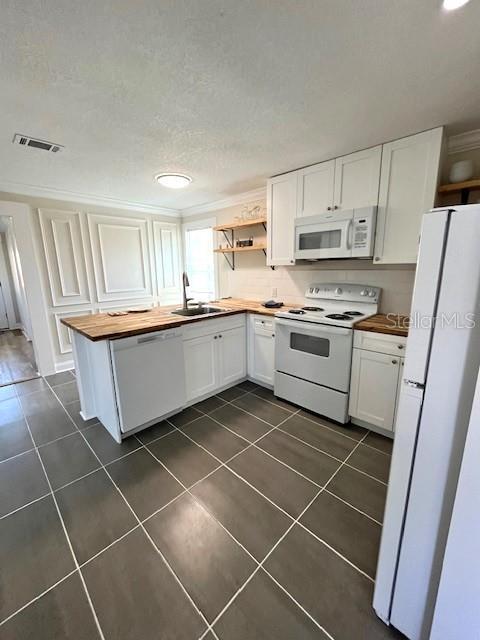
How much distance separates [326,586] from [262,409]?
145 centimetres

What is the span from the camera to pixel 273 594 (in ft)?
3.72

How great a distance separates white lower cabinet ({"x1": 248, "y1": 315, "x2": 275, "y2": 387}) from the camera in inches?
110

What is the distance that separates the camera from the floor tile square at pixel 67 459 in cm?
179

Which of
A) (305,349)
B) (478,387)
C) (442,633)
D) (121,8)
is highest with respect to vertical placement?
(121,8)

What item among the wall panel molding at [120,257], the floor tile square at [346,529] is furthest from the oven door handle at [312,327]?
the wall panel molding at [120,257]

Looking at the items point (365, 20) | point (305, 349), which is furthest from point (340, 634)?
point (365, 20)

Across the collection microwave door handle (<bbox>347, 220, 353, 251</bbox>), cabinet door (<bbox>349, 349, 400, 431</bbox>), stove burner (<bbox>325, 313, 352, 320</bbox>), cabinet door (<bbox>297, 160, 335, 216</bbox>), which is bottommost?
cabinet door (<bbox>349, 349, 400, 431</bbox>)

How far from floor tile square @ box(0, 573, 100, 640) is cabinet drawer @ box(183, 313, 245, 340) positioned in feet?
5.44

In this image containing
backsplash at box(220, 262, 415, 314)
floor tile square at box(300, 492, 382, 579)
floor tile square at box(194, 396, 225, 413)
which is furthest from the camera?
floor tile square at box(194, 396, 225, 413)

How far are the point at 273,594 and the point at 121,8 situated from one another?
96.8 inches

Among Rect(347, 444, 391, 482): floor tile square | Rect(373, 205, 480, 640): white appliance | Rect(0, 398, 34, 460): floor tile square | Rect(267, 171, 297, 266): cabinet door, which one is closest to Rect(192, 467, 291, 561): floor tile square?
Rect(373, 205, 480, 640): white appliance

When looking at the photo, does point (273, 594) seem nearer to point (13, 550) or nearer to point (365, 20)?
point (13, 550)

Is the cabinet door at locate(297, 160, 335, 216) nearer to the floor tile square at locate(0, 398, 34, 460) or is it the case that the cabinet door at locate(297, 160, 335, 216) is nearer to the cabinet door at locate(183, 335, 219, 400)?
the cabinet door at locate(183, 335, 219, 400)

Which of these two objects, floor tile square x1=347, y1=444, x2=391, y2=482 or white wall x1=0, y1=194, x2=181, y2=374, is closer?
floor tile square x1=347, y1=444, x2=391, y2=482
